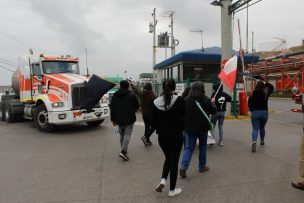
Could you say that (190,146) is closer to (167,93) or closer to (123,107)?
(167,93)

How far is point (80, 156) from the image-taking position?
733 centimetres

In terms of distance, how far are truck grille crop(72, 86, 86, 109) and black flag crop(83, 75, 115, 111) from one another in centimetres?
22

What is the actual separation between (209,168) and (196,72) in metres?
11.7

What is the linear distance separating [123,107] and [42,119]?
5663 millimetres

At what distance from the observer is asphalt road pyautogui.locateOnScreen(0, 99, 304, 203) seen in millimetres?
4633

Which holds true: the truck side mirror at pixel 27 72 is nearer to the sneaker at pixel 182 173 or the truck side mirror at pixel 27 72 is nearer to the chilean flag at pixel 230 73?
the chilean flag at pixel 230 73

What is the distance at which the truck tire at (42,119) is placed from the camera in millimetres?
10995

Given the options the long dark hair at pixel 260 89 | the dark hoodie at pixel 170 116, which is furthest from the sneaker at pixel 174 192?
the long dark hair at pixel 260 89

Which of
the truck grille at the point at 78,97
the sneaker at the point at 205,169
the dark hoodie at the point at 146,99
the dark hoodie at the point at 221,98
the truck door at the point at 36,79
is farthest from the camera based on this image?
the truck door at the point at 36,79

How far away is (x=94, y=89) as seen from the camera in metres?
10.3

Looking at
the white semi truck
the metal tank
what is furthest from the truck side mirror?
the metal tank

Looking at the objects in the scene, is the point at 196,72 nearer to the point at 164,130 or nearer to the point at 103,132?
the point at 103,132

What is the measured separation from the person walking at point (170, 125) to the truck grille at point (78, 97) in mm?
6747

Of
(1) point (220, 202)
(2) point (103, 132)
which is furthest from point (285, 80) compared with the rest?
(1) point (220, 202)
